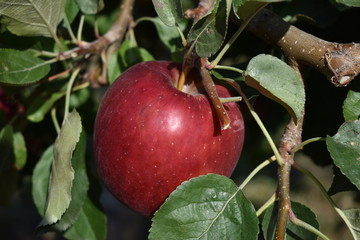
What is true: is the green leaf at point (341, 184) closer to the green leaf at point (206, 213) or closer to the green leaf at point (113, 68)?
the green leaf at point (206, 213)

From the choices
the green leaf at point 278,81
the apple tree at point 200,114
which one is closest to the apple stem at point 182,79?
the apple tree at point 200,114

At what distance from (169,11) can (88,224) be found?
0.44 metres

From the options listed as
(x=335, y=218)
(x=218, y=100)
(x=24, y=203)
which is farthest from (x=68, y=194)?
(x=24, y=203)

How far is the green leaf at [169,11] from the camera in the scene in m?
0.74

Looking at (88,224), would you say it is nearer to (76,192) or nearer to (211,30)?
(76,192)

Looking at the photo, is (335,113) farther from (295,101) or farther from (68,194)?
(68,194)

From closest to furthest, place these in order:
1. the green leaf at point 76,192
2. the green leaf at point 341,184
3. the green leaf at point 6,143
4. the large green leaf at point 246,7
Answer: the large green leaf at point 246,7
the green leaf at point 341,184
the green leaf at point 76,192
the green leaf at point 6,143

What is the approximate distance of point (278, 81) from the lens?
677 millimetres

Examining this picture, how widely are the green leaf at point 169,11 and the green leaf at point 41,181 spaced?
0.41 meters

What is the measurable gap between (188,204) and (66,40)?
1.50 ft

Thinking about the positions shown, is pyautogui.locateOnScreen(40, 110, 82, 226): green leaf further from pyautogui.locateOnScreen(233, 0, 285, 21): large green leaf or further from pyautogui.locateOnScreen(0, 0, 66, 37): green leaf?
pyautogui.locateOnScreen(233, 0, 285, 21): large green leaf

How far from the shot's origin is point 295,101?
67 centimetres

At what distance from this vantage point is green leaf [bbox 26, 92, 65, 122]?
101 centimetres

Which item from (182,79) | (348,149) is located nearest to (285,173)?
(348,149)
